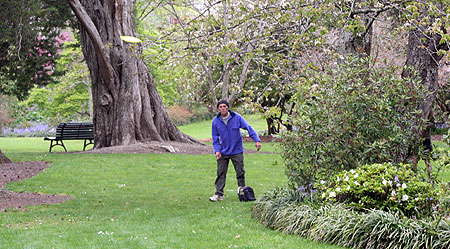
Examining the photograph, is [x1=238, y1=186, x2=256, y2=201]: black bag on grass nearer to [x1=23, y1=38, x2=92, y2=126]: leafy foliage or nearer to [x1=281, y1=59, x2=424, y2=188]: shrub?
[x1=281, y1=59, x2=424, y2=188]: shrub

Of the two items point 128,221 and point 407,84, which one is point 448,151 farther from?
point 128,221

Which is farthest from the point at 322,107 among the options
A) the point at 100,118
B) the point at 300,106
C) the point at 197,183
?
the point at 100,118

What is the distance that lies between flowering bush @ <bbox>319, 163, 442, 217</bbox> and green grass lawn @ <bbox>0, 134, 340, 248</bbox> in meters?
0.85

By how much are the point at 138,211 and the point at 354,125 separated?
351cm

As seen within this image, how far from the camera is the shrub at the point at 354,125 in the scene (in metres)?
7.17

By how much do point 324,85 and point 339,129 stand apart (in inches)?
33.5

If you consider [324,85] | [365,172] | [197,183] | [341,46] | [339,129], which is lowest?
[197,183]

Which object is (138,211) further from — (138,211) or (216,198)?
(216,198)

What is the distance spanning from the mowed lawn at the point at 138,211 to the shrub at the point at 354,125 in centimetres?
67

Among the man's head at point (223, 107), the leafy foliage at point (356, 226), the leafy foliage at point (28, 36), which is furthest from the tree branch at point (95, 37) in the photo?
the leafy foliage at point (356, 226)

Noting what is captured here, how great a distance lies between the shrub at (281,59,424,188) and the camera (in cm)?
717

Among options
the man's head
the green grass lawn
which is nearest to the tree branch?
the green grass lawn

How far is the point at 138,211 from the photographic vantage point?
27.2 feet

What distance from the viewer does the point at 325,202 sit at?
22.1ft
